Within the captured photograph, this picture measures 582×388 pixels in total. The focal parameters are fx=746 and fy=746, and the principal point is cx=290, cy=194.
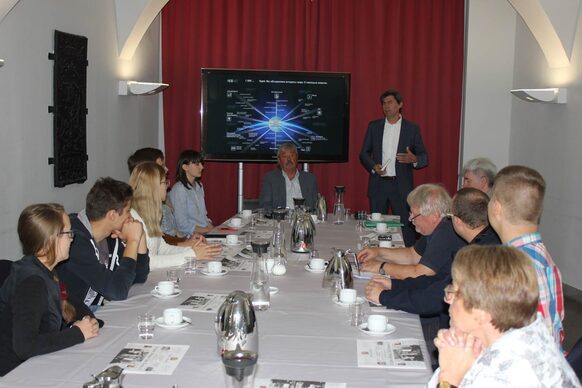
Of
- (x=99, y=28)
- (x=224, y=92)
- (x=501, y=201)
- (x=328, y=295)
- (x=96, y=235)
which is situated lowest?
(x=328, y=295)

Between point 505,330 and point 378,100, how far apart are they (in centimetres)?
650

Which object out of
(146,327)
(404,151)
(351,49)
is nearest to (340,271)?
(146,327)

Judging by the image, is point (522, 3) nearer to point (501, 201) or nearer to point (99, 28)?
point (99, 28)

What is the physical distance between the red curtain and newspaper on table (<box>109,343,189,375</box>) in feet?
19.8

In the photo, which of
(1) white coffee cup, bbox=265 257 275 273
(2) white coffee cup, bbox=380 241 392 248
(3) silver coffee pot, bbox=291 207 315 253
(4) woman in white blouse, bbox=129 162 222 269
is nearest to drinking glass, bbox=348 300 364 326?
(1) white coffee cup, bbox=265 257 275 273

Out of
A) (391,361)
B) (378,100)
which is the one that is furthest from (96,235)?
(378,100)

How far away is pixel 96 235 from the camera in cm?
335

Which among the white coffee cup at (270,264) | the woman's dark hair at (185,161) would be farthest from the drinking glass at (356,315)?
the woman's dark hair at (185,161)

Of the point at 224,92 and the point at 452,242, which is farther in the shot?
the point at 224,92

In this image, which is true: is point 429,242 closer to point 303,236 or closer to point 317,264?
point 317,264

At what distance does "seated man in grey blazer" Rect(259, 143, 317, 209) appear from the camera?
21.4ft

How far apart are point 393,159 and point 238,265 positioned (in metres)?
3.86

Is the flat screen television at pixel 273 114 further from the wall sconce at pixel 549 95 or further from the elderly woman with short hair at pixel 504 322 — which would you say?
the elderly woman with short hair at pixel 504 322

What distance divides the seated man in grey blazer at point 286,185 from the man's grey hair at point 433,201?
2.59 meters
